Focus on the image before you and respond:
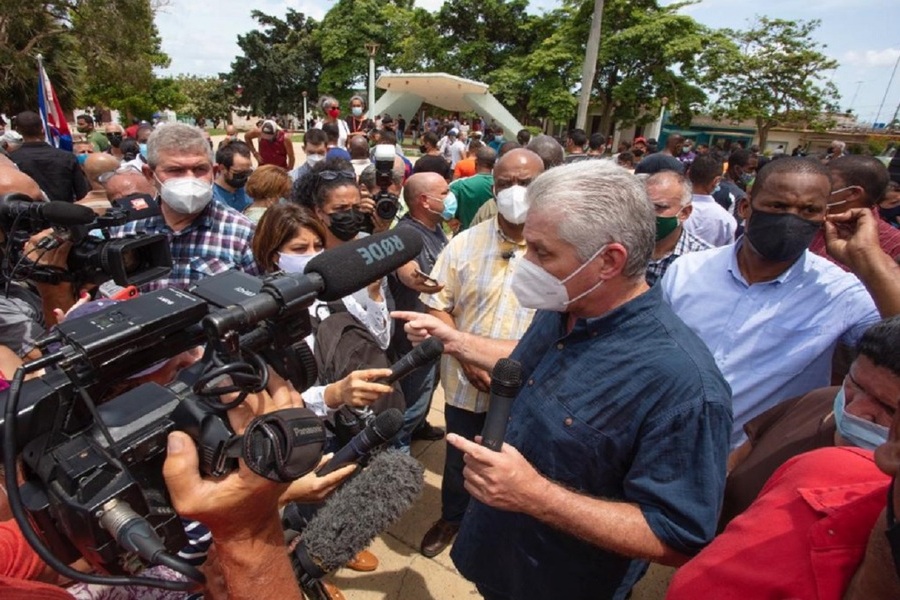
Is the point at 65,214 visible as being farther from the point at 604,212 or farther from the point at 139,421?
the point at 604,212

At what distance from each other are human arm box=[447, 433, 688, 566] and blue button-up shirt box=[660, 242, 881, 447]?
1.05 meters

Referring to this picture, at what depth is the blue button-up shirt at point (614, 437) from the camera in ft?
4.16

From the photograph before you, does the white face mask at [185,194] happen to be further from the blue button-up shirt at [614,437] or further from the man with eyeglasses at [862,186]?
the man with eyeglasses at [862,186]

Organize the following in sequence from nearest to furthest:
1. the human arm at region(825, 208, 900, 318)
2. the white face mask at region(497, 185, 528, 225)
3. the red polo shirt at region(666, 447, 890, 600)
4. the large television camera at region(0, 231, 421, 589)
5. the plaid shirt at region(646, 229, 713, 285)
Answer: the large television camera at region(0, 231, 421, 589), the red polo shirt at region(666, 447, 890, 600), the human arm at region(825, 208, 900, 318), the white face mask at region(497, 185, 528, 225), the plaid shirt at region(646, 229, 713, 285)

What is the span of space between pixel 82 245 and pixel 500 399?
5.39 ft

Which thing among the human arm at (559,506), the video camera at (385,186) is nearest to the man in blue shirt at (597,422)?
the human arm at (559,506)

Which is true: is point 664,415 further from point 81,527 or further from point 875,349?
point 81,527

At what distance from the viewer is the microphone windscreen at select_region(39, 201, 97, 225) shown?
1.63 meters

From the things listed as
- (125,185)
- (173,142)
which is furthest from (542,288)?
(125,185)

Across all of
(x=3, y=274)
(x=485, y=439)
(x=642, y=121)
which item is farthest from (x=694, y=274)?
(x=642, y=121)

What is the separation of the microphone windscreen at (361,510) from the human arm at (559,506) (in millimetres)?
239

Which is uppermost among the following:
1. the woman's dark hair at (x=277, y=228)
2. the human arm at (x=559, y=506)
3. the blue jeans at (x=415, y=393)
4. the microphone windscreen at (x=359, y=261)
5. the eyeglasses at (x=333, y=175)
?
the microphone windscreen at (x=359, y=261)

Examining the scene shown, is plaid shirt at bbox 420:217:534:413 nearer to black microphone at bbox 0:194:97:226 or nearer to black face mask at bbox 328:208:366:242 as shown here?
black face mask at bbox 328:208:366:242

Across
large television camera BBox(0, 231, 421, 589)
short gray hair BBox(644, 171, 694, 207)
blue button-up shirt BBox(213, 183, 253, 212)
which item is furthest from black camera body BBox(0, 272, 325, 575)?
blue button-up shirt BBox(213, 183, 253, 212)
